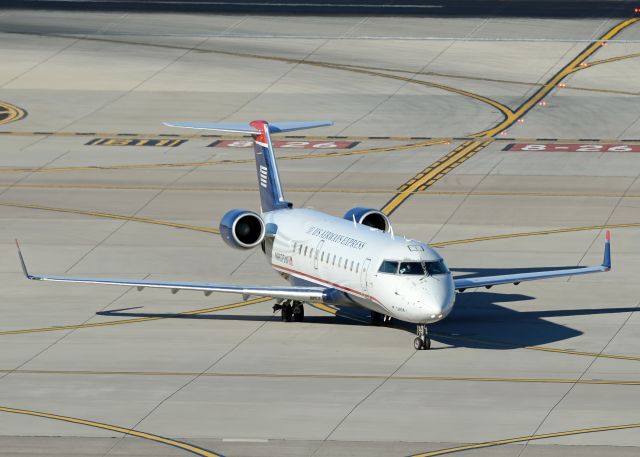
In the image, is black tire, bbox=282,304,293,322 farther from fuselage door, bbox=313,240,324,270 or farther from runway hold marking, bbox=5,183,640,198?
runway hold marking, bbox=5,183,640,198

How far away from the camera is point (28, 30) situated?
314 ft

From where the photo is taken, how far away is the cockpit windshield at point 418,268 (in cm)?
4225

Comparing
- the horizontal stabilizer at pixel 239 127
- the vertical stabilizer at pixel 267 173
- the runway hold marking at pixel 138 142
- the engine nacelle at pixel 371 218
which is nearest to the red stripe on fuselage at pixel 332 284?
the engine nacelle at pixel 371 218

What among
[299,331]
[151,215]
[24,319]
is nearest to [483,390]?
[299,331]

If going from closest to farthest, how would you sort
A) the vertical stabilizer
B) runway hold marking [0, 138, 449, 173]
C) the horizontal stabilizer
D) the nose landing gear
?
the nose landing gear
the horizontal stabilizer
the vertical stabilizer
runway hold marking [0, 138, 449, 173]

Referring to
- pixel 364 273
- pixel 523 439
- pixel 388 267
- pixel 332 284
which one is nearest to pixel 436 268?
pixel 388 267

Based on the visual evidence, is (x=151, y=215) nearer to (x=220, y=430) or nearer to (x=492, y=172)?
(x=492, y=172)

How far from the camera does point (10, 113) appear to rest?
79.6m

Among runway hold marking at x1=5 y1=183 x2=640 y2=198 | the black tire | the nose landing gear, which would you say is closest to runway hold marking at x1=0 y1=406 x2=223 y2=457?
the black tire

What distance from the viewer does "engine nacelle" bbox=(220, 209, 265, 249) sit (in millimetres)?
47125

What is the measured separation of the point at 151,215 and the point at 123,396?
22046 millimetres

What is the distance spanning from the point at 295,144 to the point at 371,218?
87.8 ft

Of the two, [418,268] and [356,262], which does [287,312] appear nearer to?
[356,262]

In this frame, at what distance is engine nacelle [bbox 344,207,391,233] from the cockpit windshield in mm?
5016
